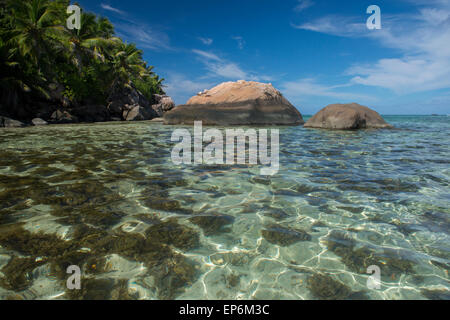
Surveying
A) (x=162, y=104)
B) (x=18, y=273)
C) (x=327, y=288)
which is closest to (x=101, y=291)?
(x=18, y=273)

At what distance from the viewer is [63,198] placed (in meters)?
2.80

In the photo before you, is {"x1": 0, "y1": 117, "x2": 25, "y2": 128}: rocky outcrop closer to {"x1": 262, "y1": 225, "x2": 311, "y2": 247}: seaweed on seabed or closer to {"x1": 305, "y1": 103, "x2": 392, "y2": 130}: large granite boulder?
{"x1": 305, "y1": 103, "x2": 392, "y2": 130}: large granite boulder

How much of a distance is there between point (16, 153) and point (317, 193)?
6.47m

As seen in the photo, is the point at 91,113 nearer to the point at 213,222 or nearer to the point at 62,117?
the point at 62,117

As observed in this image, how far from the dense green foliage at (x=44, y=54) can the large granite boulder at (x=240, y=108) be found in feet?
35.3

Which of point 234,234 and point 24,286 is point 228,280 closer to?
point 234,234

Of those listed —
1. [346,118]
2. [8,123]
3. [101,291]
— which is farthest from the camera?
[8,123]

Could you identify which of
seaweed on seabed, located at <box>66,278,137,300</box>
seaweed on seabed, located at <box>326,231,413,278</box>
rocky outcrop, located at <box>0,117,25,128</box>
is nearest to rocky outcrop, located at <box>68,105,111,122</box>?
rocky outcrop, located at <box>0,117,25,128</box>

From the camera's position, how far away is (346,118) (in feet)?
41.0

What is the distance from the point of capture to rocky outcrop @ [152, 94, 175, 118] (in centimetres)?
3411

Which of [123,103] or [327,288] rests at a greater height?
[123,103]

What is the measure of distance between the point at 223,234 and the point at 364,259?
3.64 ft

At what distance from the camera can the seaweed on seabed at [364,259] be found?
168 cm

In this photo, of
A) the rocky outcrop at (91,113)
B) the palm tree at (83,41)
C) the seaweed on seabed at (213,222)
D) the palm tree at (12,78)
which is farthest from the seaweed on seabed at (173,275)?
the palm tree at (83,41)
